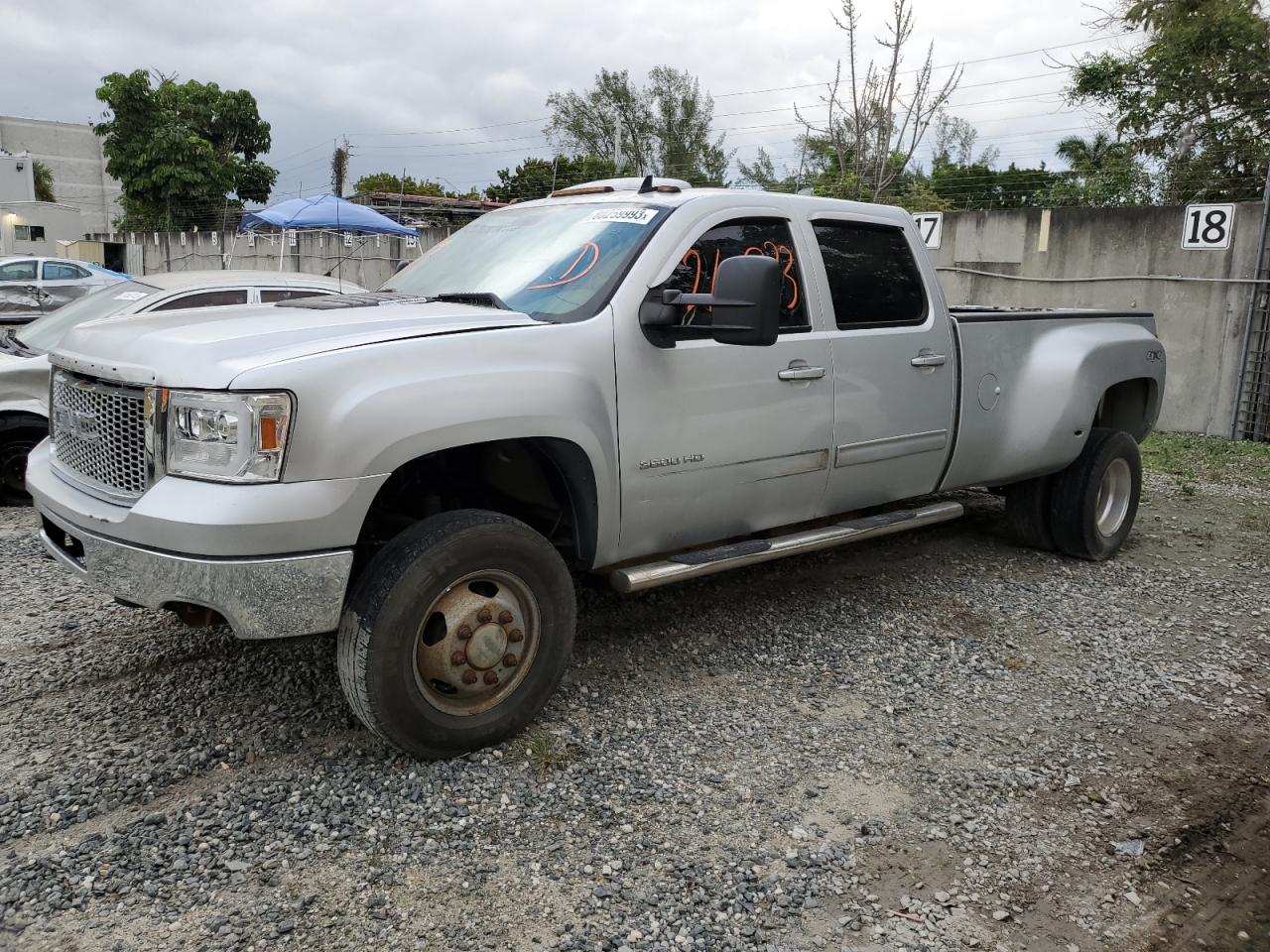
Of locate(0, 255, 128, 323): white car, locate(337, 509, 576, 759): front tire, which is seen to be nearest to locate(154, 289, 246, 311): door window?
locate(0, 255, 128, 323): white car

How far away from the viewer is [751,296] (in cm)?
359

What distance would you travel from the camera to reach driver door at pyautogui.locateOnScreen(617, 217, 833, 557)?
12.5ft

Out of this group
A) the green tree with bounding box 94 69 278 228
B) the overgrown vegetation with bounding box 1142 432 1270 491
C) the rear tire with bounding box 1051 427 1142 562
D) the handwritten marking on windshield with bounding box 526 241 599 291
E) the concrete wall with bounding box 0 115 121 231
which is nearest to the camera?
the handwritten marking on windshield with bounding box 526 241 599 291

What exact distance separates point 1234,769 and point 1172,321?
28.9 ft

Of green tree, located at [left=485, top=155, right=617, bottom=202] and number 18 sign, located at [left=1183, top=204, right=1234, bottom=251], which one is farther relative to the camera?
green tree, located at [left=485, top=155, right=617, bottom=202]

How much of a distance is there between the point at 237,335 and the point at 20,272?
589 inches

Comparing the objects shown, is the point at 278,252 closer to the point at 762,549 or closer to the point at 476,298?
the point at 476,298

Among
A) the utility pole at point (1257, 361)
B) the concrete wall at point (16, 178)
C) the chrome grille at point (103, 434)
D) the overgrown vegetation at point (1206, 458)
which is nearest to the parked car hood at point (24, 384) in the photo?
the chrome grille at point (103, 434)

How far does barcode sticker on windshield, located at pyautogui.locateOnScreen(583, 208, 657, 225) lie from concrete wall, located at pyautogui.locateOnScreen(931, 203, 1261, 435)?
9081mm

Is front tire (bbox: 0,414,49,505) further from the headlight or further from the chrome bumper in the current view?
the headlight

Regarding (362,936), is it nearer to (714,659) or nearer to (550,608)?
(550,608)

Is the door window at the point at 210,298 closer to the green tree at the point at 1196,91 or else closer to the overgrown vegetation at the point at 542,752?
the overgrown vegetation at the point at 542,752

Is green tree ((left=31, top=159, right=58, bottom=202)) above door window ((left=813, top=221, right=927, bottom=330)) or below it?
above

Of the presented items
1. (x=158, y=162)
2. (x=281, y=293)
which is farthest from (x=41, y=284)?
(x=158, y=162)
